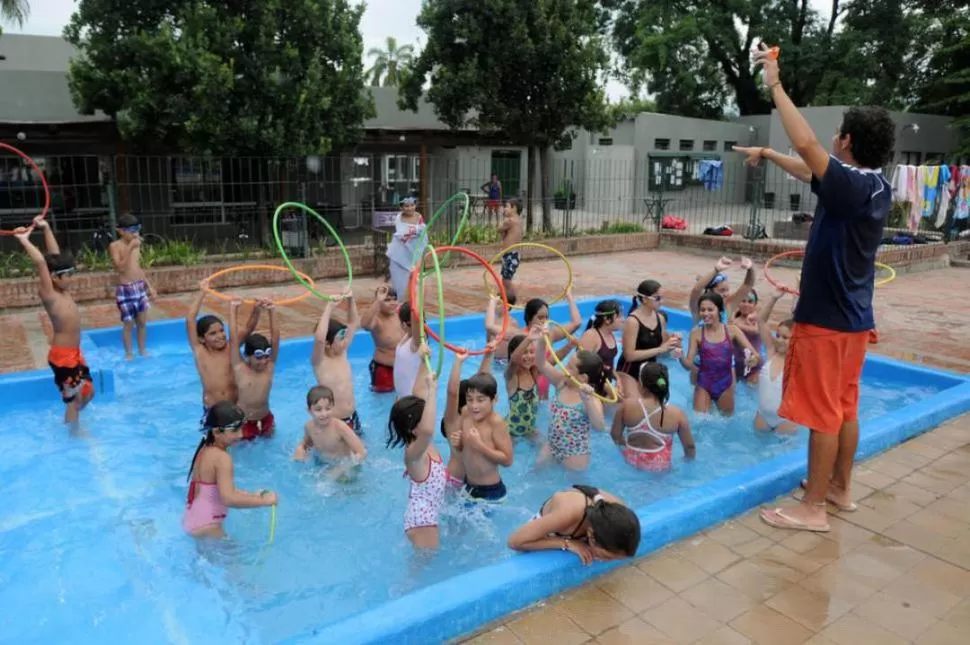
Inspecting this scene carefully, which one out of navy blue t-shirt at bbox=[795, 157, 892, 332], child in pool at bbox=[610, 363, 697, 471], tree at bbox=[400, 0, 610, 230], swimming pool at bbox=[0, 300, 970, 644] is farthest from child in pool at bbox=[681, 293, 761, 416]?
tree at bbox=[400, 0, 610, 230]

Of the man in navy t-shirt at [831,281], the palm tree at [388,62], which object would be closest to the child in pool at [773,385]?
the man in navy t-shirt at [831,281]

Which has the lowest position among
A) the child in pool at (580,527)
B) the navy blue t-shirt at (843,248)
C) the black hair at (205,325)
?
the child in pool at (580,527)

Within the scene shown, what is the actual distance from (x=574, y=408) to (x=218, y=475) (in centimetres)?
271

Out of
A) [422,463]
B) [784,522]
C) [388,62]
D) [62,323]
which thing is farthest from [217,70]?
[388,62]

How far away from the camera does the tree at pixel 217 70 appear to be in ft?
46.1

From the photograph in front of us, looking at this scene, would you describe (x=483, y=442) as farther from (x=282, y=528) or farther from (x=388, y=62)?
(x=388, y=62)

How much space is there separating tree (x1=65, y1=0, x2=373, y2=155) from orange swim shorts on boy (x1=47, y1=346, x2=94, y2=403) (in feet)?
27.0

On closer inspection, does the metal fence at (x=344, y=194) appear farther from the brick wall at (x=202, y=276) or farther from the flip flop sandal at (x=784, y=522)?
the flip flop sandal at (x=784, y=522)

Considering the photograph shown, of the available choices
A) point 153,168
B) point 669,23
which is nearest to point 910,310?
point 153,168

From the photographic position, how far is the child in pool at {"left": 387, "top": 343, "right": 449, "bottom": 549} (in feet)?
14.5

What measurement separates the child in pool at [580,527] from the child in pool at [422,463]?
720 millimetres

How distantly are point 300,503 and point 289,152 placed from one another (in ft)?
35.5

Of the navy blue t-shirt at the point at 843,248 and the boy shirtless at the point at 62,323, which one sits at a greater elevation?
the navy blue t-shirt at the point at 843,248

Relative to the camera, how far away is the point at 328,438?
20.0ft
